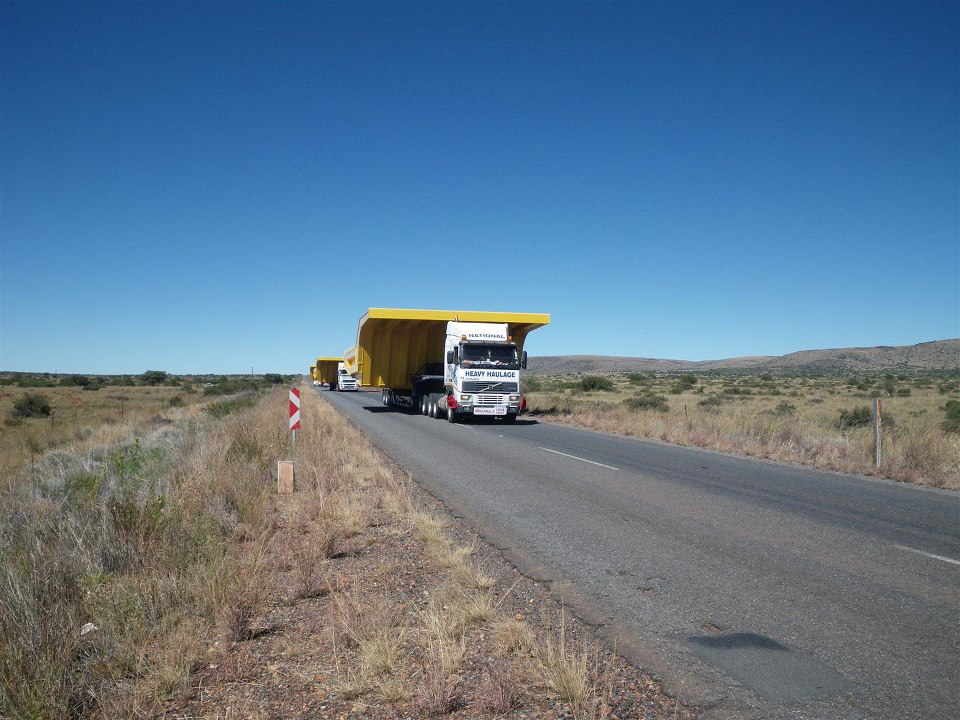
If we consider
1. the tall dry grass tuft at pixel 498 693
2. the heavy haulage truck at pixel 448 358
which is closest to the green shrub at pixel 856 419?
the heavy haulage truck at pixel 448 358

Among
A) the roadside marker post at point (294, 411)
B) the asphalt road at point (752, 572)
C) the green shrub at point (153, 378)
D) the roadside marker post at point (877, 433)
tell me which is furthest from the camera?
the green shrub at point (153, 378)

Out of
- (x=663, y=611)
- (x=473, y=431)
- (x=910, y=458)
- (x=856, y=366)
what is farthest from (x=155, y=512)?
(x=856, y=366)

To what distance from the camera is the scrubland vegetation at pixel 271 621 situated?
146 inches

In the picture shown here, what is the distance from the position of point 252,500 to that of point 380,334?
824 inches

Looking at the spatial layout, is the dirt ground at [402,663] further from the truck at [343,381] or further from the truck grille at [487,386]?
the truck at [343,381]

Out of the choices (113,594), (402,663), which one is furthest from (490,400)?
(402,663)

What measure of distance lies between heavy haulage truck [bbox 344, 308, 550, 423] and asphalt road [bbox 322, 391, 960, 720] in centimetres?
1228

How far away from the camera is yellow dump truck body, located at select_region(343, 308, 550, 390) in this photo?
26.9 meters

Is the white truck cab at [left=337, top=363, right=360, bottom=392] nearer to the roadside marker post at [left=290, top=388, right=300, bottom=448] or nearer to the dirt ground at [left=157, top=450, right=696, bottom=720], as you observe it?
the roadside marker post at [left=290, top=388, right=300, bottom=448]

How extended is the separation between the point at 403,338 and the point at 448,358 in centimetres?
508

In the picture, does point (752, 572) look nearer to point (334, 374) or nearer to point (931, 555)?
point (931, 555)

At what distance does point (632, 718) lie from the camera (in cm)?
356

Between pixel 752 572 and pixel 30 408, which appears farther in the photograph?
pixel 30 408

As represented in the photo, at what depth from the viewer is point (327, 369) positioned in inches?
3061
